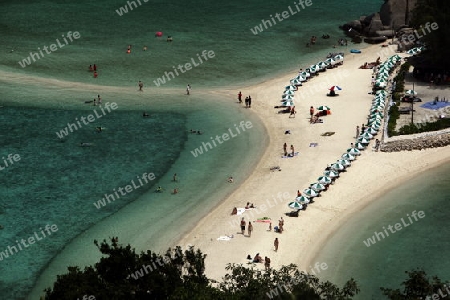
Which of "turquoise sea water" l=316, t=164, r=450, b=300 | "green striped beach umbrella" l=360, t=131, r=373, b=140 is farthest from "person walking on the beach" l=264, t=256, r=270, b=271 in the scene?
"green striped beach umbrella" l=360, t=131, r=373, b=140

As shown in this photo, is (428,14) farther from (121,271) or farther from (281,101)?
(121,271)

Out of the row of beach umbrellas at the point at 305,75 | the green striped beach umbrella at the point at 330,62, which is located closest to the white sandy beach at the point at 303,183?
the row of beach umbrellas at the point at 305,75

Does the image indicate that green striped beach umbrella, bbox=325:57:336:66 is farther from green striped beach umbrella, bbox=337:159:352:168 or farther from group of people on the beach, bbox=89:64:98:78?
green striped beach umbrella, bbox=337:159:352:168

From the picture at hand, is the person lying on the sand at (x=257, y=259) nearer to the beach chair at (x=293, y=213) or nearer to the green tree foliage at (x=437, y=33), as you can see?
the beach chair at (x=293, y=213)

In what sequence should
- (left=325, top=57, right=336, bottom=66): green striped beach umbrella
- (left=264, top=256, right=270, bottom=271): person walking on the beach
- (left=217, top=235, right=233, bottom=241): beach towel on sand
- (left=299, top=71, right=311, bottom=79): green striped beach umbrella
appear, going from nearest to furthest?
(left=264, top=256, right=270, bottom=271): person walking on the beach → (left=217, top=235, right=233, bottom=241): beach towel on sand → (left=299, top=71, right=311, bottom=79): green striped beach umbrella → (left=325, top=57, right=336, bottom=66): green striped beach umbrella

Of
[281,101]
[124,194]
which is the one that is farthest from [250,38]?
[124,194]
